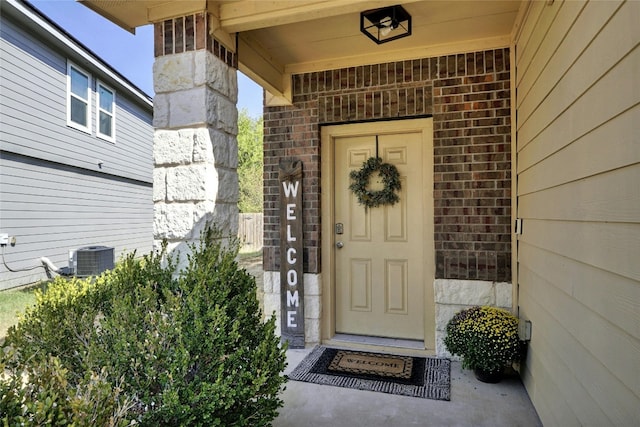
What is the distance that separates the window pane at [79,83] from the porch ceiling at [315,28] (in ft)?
17.1

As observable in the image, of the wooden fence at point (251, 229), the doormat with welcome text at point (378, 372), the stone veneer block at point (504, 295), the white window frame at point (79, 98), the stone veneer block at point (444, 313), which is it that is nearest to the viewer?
the doormat with welcome text at point (378, 372)

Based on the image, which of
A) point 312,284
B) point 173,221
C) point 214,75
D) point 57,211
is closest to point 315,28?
point 214,75

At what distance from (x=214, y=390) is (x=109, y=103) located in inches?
306

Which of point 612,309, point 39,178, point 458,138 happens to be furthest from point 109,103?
point 612,309

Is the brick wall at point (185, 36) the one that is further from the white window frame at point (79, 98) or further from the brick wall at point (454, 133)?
the white window frame at point (79, 98)

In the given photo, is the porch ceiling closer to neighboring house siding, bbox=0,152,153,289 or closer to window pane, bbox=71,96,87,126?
neighboring house siding, bbox=0,152,153,289

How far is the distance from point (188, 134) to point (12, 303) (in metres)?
4.34

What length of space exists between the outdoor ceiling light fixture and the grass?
12.8ft

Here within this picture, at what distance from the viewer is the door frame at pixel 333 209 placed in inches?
124

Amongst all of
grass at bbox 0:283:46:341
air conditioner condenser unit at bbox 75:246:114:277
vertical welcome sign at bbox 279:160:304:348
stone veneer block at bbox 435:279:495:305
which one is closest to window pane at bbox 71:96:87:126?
air conditioner condenser unit at bbox 75:246:114:277

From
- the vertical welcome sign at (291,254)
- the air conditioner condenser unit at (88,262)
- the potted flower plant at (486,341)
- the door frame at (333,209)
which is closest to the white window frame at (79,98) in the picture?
the air conditioner condenser unit at (88,262)

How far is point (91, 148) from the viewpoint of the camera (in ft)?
23.2

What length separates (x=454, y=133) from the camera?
3020 millimetres

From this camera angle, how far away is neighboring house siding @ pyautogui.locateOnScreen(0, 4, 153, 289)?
544 cm
